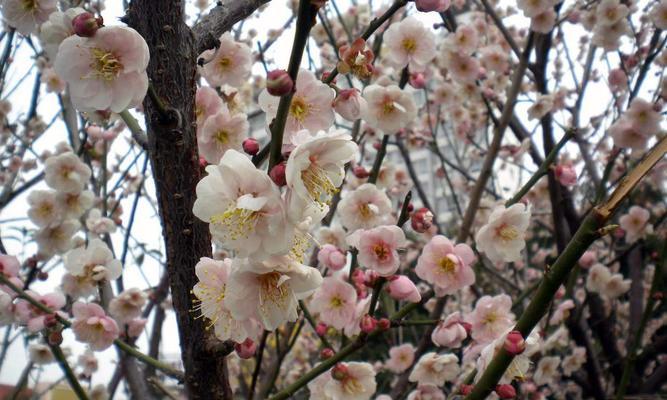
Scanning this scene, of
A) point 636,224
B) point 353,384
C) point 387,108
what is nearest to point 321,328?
point 353,384

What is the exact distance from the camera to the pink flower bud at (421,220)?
1547 millimetres

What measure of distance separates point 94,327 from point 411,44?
4.93 feet

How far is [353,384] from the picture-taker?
1754 mm

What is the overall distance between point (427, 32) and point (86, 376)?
2.19m

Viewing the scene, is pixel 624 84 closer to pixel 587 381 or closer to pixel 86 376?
pixel 587 381

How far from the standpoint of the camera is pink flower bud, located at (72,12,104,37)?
1021 mm

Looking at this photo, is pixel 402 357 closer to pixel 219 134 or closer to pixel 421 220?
pixel 421 220

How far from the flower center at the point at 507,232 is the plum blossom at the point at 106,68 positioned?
1.19 metres

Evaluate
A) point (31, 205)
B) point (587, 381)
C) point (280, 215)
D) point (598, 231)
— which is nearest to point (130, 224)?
point (31, 205)

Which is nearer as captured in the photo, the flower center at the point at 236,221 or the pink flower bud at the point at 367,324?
the flower center at the point at 236,221

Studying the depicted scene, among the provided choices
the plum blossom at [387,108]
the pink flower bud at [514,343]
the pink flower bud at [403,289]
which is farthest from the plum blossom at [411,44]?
the pink flower bud at [514,343]

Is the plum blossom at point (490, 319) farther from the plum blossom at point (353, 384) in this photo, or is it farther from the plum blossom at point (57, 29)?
the plum blossom at point (57, 29)

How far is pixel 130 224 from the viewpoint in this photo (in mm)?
2555

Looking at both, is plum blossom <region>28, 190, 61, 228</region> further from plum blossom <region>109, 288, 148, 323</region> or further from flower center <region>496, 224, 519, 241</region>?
flower center <region>496, 224, 519, 241</region>
